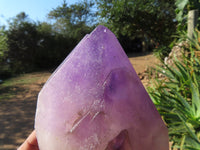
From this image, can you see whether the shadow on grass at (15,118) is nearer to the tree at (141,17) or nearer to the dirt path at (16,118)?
the dirt path at (16,118)

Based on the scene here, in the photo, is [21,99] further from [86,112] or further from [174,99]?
[86,112]

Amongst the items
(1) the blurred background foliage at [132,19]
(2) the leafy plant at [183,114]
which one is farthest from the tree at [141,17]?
(2) the leafy plant at [183,114]

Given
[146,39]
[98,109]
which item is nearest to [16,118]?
[98,109]

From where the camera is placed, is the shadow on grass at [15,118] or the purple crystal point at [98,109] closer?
the purple crystal point at [98,109]

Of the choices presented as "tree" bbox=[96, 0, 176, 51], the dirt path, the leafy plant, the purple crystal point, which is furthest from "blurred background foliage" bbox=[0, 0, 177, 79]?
the purple crystal point

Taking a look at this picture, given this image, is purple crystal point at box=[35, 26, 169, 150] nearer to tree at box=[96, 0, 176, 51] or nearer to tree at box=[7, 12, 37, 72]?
tree at box=[96, 0, 176, 51]

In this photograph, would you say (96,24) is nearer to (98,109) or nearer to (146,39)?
(146,39)
